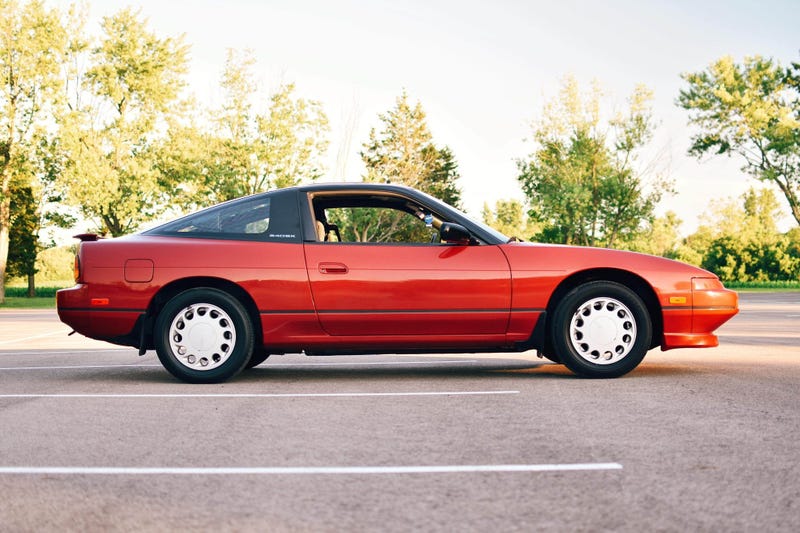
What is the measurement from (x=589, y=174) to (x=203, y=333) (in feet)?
173

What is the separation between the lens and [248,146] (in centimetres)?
4444

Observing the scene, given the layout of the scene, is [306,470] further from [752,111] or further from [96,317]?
[752,111]

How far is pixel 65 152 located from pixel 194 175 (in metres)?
7.32

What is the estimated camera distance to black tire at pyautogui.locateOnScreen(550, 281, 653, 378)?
722 cm

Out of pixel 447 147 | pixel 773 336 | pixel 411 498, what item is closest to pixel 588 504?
pixel 411 498

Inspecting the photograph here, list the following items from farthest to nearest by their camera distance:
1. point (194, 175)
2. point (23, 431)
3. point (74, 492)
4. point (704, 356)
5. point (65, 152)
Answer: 1. point (194, 175)
2. point (65, 152)
3. point (704, 356)
4. point (23, 431)
5. point (74, 492)

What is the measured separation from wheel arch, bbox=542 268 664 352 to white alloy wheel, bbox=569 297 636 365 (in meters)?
0.21

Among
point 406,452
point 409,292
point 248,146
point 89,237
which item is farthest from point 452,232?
point 248,146

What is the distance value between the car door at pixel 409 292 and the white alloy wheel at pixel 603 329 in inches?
24.5

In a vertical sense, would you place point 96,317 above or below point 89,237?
below

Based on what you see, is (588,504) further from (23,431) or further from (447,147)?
(447,147)

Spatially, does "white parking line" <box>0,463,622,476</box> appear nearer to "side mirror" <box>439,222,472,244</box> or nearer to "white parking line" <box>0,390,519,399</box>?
"white parking line" <box>0,390,519,399</box>

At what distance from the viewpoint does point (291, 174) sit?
45.1 meters

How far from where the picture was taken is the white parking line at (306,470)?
13.2 feet
